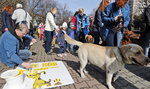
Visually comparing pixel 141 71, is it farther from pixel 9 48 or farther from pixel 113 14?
pixel 9 48

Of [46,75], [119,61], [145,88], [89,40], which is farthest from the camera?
[89,40]

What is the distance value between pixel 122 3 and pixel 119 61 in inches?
57.0

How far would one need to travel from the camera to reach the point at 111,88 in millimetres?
2609

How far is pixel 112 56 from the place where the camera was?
2504 mm

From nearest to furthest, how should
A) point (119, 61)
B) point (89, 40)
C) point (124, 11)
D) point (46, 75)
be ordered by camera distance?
point (119, 61) < point (124, 11) < point (46, 75) < point (89, 40)

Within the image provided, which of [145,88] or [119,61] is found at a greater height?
[119,61]

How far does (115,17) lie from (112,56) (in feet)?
3.54

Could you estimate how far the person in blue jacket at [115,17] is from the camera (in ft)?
9.65

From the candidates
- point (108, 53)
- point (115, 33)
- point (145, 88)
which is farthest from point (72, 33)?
point (145, 88)

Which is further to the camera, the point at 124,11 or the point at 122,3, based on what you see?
the point at 124,11

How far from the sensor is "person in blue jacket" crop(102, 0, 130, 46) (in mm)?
2942

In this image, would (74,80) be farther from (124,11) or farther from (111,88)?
(124,11)

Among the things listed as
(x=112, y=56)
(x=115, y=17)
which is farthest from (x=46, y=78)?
(x=115, y=17)

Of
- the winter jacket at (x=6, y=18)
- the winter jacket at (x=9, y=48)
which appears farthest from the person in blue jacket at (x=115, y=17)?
the winter jacket at (x=6, y=18)
